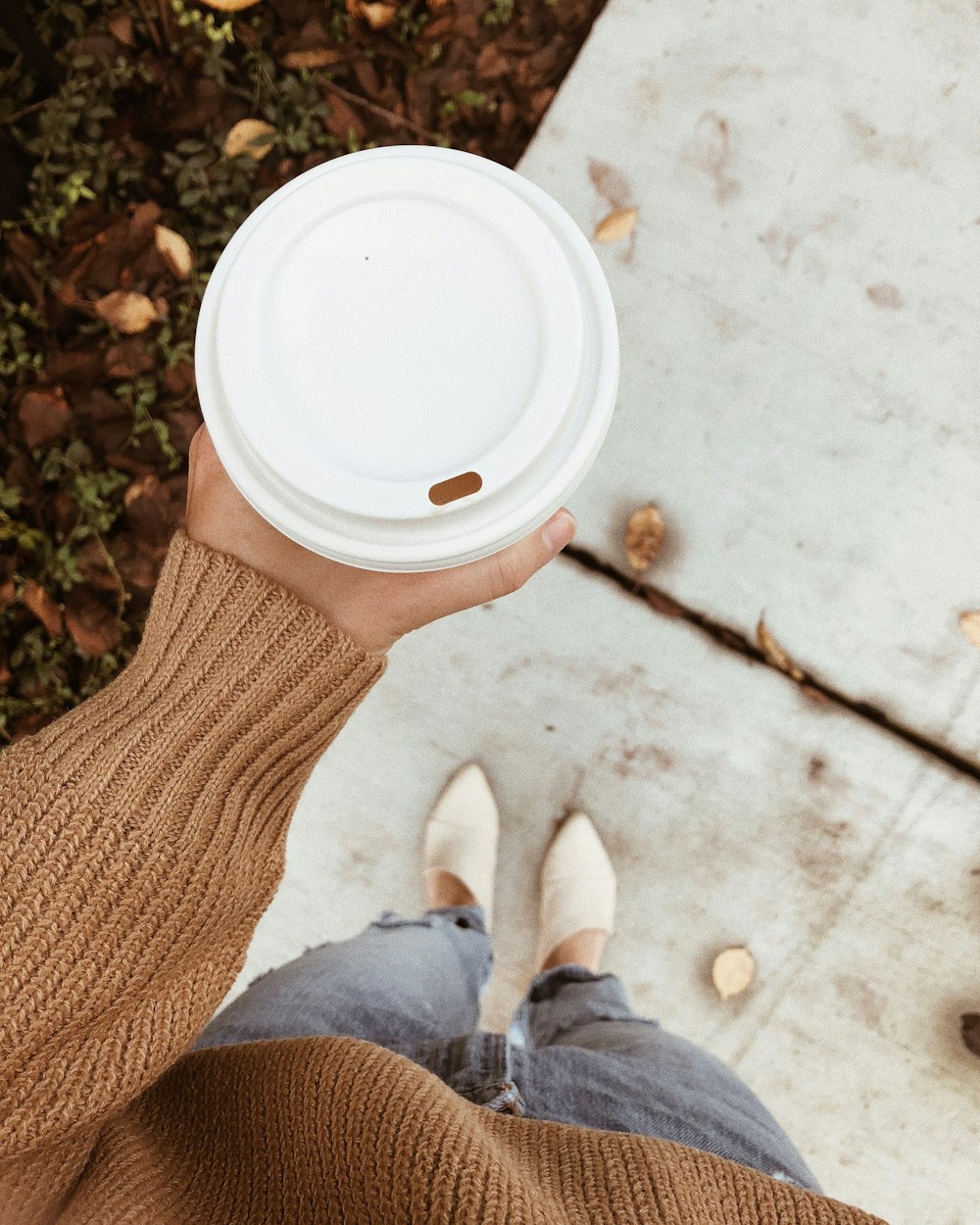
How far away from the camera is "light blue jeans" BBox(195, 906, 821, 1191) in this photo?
1083 millimetres

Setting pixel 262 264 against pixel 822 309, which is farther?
pixel 822 309

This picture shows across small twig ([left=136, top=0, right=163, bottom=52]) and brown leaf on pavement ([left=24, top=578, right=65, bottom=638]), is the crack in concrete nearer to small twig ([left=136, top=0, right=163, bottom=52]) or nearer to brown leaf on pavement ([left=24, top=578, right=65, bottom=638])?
brown leaf on pavement ([left=24, top=578, right=65, bottom=638])

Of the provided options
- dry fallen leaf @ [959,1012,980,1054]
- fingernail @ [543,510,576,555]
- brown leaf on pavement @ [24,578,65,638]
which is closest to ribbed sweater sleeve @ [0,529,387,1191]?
fingernail @ [543,510,576,555]

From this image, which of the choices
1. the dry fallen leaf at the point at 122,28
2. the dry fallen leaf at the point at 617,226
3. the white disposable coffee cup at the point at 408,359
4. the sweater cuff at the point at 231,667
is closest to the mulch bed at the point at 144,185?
the dry fallen leaf at the point at 122,28

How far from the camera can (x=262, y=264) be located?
0.85 meters

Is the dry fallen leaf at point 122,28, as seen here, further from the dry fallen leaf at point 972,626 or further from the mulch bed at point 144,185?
the dry fallen leaf at point 972,626

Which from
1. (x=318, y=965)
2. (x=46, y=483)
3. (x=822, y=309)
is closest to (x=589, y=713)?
(x=318, y=965)

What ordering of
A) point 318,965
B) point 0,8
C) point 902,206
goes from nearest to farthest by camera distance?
1. point 318,965
2. point 0,8
3. point 902,206

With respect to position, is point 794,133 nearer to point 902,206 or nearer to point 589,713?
point 902,206

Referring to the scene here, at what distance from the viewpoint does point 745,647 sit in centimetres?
158

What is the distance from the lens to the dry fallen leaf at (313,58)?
5.20 ft

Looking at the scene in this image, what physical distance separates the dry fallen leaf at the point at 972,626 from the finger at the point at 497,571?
985mm

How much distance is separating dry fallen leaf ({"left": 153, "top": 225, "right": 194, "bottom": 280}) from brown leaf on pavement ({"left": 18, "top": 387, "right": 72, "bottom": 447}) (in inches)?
13.1

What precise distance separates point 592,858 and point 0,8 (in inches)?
73.1
